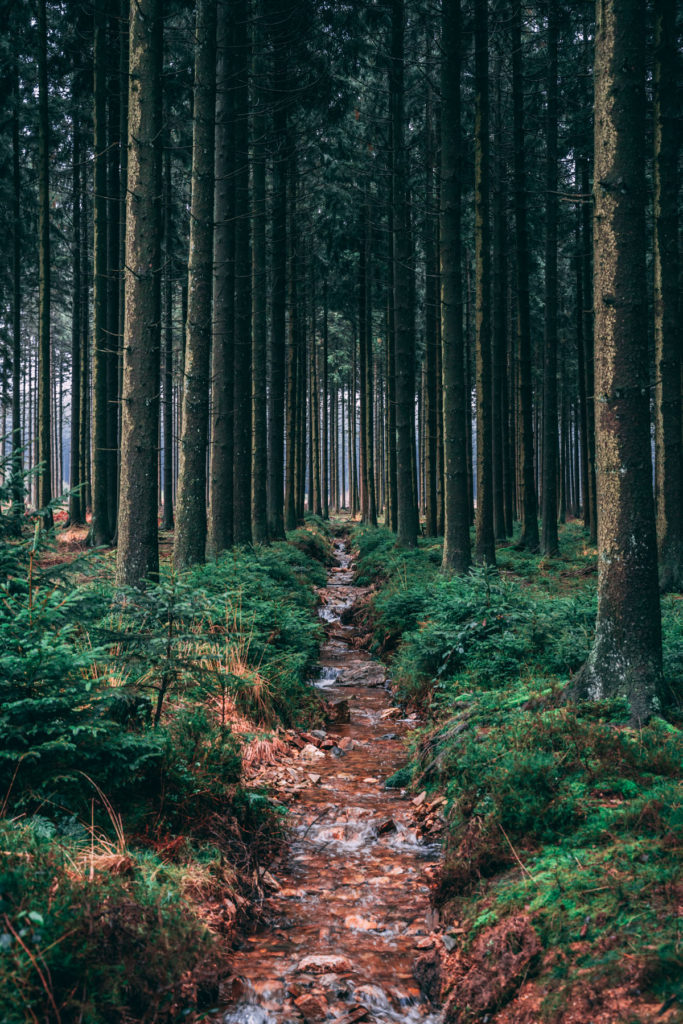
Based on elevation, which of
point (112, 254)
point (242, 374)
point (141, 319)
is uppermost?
point (112, 254)

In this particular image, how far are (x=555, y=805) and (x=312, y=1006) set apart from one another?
1.87 meters

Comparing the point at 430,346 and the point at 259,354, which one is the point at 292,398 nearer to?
the point at 430,346

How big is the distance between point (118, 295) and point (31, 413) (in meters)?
34.0

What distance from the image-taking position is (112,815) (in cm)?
413

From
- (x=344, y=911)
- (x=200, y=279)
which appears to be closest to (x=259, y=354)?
(x=200, y=279)

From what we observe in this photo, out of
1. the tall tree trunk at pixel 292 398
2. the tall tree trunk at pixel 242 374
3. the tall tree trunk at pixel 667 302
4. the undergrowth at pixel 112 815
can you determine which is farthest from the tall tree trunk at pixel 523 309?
the undergrowth at pixel 112 815

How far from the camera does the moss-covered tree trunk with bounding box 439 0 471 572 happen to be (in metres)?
12.8

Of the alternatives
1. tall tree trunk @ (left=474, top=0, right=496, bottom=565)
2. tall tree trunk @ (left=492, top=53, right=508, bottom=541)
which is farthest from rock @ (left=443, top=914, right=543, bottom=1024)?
tall tree trunk @ (left=492, top=53, right=508, bottom=541)

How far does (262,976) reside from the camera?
150 inches

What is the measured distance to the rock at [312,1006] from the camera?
3.53 meters

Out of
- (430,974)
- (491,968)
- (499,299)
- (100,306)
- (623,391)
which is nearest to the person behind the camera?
(491,968)

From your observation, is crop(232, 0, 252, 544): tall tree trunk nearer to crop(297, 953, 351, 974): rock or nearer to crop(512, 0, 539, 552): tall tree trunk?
crop(512, 0, 539, 552): tall tree trunk

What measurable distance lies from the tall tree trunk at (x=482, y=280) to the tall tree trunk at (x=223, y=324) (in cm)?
499

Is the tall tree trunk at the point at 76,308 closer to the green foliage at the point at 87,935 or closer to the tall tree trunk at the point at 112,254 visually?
the tall tree trunk at the point at 112,254
